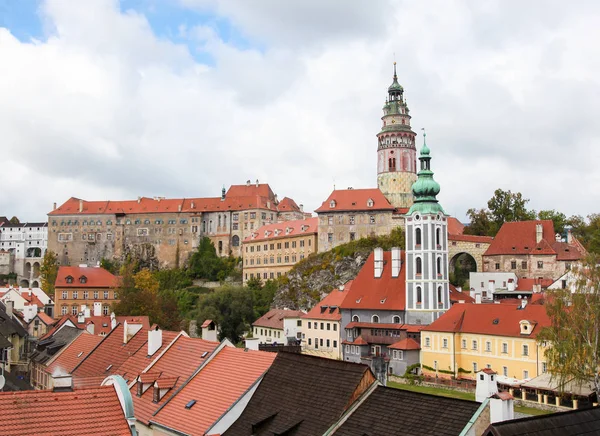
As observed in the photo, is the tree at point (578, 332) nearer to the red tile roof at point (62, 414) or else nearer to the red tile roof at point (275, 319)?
the red tile roof at point (62, 414)

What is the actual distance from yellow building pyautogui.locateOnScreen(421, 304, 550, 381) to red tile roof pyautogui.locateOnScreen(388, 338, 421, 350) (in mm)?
788

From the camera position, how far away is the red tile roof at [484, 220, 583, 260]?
6706cm

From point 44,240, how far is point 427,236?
118060mm

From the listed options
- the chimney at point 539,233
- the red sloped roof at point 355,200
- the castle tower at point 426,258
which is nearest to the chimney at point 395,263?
the castle tower at point 426,258

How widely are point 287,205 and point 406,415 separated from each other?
9753 centimetres

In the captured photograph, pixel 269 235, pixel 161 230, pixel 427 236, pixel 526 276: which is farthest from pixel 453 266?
pixel 161 230

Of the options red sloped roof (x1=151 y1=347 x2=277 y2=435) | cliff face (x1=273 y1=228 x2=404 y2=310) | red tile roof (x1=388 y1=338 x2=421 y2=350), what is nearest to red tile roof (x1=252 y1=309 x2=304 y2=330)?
cliff face (x1=273 y1=228 x2=404 y2=310)

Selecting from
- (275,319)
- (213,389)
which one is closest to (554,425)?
(213,389)

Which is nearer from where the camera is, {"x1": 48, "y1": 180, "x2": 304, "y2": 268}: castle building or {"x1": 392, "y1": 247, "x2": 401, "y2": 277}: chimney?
{"x1": 392, "y1": 247, "x2": 401, "y2": 277}: chimney

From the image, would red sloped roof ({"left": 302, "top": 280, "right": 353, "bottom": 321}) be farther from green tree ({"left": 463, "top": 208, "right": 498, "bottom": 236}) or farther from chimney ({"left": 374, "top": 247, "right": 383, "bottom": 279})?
green tree ({"left": 463, "top": 208, "right": 498, "bottom": 236})

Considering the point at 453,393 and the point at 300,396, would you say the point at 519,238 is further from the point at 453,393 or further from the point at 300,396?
the point at 300,396

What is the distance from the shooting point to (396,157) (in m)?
88.2

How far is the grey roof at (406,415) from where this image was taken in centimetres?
1391

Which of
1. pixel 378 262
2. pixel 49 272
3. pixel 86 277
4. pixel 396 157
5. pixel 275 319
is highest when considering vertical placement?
pixel 396 157
